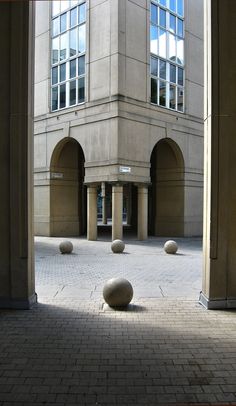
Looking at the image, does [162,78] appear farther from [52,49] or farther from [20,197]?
[20,197]

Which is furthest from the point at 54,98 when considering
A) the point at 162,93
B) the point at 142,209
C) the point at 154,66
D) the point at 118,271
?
the point at 118,271

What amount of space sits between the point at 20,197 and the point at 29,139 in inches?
44.9

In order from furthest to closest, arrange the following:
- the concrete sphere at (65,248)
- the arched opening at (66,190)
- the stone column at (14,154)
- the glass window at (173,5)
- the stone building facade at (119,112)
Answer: the arched opening at (66,190) < the glass window at (173,5) < the stone building facade at (119,112) < the concrete sphere at (65,248) < the stone column at (14,154)

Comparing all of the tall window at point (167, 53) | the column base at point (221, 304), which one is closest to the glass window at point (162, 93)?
the tall window at point (167, 53)

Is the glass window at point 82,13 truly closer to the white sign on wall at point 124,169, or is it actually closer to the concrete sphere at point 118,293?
the white sign on wall at point 124,169

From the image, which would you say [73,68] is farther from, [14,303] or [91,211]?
[14,303]

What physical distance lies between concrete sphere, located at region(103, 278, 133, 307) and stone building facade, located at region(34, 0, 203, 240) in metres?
13.3

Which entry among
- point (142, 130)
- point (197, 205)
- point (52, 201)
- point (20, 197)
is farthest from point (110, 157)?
point (20, 197)

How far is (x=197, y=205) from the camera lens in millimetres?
26219

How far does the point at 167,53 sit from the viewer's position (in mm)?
24312

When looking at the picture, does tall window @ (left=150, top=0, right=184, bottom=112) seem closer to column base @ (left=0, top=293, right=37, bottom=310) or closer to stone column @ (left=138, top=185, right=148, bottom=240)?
stone column @ (left=138, top=185, right=148, bottom=240)

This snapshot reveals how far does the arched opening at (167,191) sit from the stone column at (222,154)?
17355 mm

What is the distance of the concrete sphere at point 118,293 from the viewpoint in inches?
300

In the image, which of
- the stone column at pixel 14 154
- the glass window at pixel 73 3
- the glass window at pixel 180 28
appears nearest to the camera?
the stone column at pixel 14 154
